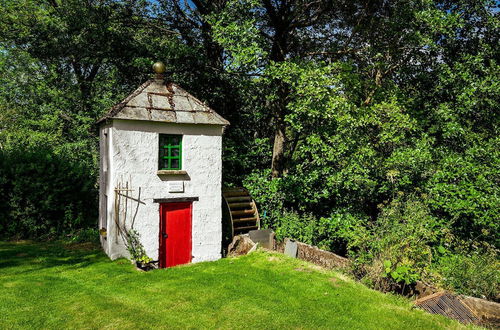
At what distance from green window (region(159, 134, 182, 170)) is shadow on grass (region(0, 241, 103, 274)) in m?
4.02

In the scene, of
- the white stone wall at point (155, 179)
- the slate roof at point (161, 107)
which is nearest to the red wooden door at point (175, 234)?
the white stone wall at point (155, 179)

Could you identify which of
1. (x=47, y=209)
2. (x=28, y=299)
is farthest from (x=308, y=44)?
(x=28, y=299)

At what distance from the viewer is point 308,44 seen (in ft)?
57.2

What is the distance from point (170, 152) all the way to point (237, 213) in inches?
153

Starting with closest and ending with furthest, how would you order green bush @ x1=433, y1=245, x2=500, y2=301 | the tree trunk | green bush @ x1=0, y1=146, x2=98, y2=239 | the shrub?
green bush @ x1=433, y1=245, x2=500, y2=301 → the shrub → green bush @ x1=0, y1=146, x2=98, y2=239 → the tree trunk

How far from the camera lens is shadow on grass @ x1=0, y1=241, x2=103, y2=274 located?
1060 centimetres

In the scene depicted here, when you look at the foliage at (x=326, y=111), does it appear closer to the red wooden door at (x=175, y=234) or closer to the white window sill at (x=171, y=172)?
the red wooden door at (x=175, y=234)

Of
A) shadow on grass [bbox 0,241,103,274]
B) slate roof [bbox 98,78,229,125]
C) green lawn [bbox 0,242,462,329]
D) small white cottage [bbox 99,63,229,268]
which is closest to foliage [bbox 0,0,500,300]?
shadow on grass [bbox 0,241,103,274]

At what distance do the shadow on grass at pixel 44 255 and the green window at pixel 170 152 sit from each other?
4.02 metres

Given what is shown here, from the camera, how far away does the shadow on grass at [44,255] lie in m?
10.6

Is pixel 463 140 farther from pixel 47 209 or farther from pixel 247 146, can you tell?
pixel 47 209

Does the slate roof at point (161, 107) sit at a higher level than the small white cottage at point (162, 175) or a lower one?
higher

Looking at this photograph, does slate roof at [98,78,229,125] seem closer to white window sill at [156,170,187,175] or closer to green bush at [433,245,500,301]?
white window sill at [156,170,187,175]

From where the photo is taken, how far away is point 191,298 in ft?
27.0
